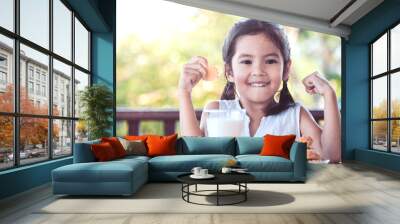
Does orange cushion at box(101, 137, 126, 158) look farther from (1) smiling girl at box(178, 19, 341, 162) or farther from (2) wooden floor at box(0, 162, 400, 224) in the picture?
(1) smiling girl at box(178, 19, 341, 162)

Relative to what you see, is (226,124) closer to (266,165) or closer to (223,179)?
(266,165)

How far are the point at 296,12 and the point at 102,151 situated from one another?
552 centimetres

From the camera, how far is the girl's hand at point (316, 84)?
31.9 ft

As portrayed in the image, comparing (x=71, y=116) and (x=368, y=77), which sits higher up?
(x=368, y=77)

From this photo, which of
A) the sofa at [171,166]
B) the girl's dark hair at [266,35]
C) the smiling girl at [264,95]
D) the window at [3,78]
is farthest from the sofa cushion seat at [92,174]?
the girl's dark hair at [266,35]

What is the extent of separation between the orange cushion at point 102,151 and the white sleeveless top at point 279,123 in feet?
14.6

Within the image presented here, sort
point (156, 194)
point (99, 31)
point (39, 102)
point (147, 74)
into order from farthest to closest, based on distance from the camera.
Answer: point (147, 74)
point (99, 31)
point (39, 102)
point (156, 194)

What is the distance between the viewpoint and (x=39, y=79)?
594 centimetres

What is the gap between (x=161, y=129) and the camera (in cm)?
992

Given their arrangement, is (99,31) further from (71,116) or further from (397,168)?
(397,168)

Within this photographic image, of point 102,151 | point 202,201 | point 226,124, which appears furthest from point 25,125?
point 226,124

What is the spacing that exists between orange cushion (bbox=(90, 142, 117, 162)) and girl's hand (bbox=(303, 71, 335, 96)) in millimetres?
5794

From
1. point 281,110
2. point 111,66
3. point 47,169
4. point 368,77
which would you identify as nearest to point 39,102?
point 47,169

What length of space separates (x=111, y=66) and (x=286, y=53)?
4296 mm
